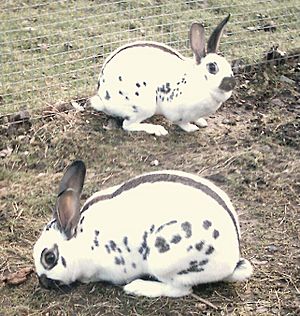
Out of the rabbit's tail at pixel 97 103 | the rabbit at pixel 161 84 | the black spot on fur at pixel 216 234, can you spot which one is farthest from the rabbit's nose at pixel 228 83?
the black spot on fur at pixel 216 234

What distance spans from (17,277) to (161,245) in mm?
761

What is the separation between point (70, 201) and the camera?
3545 mm

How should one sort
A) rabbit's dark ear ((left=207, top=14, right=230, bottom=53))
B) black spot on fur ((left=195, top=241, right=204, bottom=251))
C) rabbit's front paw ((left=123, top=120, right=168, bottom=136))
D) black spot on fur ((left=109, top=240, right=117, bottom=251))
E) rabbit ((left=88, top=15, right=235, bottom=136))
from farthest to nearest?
rabbit's front paw ((left=123, top=120, right=168, bottom=136))
rabbit ((left=88, top=15, right=235, bottom=136))
rabbit's dark ear ((left=207, top=14, right=230, bottom=53))
black spot on fur ((left=109, top=240, right=117, bottom=251))
black spot on fur ((left=195, top=241, right=204, bottom=251))

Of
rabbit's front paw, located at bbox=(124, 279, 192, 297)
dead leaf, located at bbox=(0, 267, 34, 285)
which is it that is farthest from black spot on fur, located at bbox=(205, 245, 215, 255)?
dead leaf, located at bbox=(0, 267, 34, 285)

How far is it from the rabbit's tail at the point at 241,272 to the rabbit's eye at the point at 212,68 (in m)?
1.55

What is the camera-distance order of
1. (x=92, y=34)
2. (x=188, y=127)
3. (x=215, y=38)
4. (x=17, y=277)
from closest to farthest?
(x=17, y=277), (x=215, y=38), (x=188, y=127), (x=92, y=34)

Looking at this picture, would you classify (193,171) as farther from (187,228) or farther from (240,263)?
(187,228)

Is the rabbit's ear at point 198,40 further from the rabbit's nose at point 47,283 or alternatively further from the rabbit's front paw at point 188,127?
the rabbit's nose at point 47,283

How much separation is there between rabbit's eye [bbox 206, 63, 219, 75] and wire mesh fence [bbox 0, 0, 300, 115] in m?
1.01

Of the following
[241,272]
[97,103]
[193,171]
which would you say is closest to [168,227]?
[241,272]

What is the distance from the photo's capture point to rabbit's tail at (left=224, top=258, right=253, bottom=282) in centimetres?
364

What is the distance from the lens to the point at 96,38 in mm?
6320

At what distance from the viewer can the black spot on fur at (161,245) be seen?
3480mm

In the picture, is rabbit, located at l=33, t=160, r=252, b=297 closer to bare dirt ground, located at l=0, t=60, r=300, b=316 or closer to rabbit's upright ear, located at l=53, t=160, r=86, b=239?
rabbit's upright ear, located at l=53, t=160, r=86, b=239
